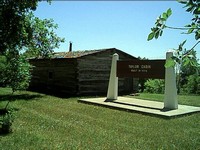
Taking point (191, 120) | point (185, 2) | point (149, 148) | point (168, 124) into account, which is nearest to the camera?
point (185, 2)

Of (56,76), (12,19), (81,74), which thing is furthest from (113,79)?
(56,76)

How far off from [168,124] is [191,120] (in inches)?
58.0

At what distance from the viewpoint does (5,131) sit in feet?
26.7

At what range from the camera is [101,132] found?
28.3 ft

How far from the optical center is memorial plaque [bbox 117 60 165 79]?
1385 cm

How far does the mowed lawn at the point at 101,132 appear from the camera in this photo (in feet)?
23.3

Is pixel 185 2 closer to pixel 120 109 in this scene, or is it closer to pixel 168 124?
pixel 168 124

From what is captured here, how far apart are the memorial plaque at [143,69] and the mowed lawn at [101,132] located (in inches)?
112

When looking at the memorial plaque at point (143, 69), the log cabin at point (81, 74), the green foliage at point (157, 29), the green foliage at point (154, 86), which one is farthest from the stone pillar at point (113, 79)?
the green foliage at point (154, 86)

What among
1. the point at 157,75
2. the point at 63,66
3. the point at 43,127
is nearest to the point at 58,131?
the point at 43,127

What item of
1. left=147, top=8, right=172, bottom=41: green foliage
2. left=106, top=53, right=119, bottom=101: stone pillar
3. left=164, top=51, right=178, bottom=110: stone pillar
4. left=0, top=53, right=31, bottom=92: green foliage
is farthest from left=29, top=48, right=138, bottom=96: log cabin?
left=147, top=8, right=172, bottom=41: green foliage

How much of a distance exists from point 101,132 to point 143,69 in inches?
269

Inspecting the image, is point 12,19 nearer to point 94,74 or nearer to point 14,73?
point 14,73

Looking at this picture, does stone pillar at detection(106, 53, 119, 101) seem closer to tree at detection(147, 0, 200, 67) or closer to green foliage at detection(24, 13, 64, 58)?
green foliage at detection(24, 13, 64, 58)
